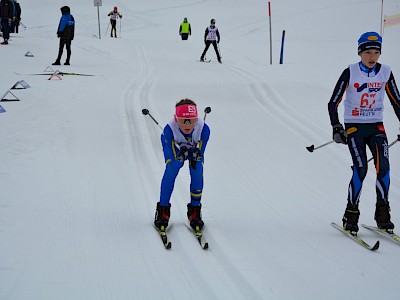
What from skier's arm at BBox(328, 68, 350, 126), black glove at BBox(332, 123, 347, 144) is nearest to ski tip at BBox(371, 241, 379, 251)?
black glove at BBox(332, 123, 347, 144)

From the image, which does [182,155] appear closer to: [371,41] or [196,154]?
[196,154]

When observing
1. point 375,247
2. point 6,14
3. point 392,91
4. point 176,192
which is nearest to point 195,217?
point 176,192

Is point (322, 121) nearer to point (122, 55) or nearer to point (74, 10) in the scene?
point (122, 55)

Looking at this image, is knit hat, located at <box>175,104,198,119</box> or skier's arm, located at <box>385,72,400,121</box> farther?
skier's arm, located at <box>385,72,400,121</box>

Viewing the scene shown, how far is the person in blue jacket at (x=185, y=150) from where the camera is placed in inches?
204

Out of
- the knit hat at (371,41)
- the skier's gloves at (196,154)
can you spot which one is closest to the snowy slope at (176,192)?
the skier's gloves at (196,154)

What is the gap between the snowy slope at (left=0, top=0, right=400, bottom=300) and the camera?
14.4 feet

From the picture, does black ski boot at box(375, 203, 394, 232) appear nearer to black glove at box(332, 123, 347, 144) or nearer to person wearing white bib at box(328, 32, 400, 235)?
person wearing white bib at box(328, 32, 400, 235)

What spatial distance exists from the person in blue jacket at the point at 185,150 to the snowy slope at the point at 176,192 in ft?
0.68

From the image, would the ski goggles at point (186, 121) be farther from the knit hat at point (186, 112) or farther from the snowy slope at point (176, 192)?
the snowy slope at point (176, 192)

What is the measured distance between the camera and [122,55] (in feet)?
68.9

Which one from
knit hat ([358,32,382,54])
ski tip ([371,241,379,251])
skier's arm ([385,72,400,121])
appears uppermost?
knit hat ([358,32,382,54])

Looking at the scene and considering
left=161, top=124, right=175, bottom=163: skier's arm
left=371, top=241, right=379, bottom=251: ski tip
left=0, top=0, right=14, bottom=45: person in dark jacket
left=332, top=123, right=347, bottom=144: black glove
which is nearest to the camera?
left=371, top=241, right=379, bottom=251: ski tip

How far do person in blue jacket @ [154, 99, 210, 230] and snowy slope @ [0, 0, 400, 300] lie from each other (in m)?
0.21
